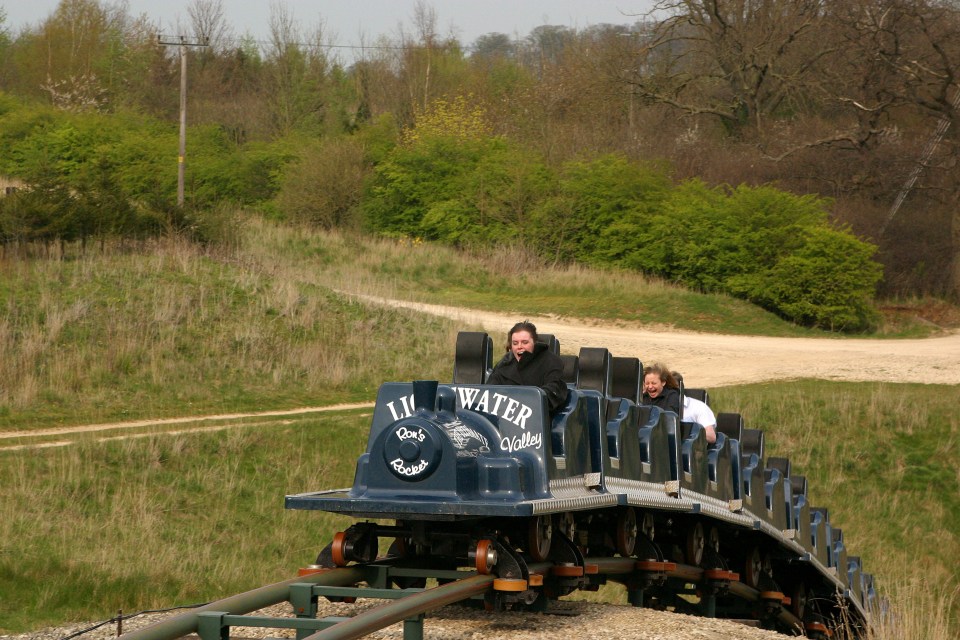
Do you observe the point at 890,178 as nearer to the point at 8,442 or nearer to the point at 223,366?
the point at 223,366

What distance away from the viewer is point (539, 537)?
8.08 metres

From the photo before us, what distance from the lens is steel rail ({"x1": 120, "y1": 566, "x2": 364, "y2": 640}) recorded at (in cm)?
611

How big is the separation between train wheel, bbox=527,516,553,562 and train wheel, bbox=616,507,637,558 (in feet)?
4.93

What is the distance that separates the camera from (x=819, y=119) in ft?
139

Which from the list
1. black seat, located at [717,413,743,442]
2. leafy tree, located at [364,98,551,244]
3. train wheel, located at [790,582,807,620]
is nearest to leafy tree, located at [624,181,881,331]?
leafy tree, located at [364,98,551,244]

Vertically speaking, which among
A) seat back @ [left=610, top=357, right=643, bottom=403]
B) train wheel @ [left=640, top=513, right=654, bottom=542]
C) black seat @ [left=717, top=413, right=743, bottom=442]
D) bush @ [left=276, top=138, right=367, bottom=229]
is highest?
bush @ [left=276, top=138, right=367, bottom=229]

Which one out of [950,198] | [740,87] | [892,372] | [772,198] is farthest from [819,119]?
[892,372]

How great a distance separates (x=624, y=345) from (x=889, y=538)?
23.8ft

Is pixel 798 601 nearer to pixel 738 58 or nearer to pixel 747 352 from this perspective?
pixel 747 352

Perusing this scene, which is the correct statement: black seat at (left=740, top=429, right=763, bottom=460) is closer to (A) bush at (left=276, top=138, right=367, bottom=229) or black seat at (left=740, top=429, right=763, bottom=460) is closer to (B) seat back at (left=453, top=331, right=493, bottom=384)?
(B) seat back at (left=453, top=331, right=493, bottom=384)

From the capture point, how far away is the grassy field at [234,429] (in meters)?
13.5

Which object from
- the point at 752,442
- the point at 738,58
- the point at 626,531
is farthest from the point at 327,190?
the point at 626,531

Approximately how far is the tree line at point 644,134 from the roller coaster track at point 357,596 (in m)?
18.9

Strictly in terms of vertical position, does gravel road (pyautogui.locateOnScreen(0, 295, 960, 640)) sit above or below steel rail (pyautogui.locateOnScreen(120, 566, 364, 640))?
below
